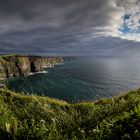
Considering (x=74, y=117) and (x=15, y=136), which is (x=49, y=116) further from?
(x=15, y=136)

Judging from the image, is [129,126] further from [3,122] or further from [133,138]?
[3,122]

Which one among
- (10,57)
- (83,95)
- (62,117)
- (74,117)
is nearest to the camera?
(62,117)

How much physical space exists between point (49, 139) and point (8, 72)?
18048 centimetres

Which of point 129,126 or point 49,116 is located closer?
point 129,126

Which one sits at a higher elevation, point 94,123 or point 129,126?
point 129,126

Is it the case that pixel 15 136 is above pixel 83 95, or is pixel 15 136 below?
above

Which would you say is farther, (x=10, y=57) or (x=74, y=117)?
(x=10, y=57)

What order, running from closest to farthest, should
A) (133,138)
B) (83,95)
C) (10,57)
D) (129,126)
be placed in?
1. (133,138)
2. (129,126)
3. (83,95)
4. (10,57)

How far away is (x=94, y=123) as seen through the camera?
28.0ft

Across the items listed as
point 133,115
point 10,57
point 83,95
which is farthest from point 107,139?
point 10,57

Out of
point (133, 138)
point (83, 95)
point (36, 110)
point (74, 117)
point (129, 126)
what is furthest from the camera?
point (83, 95)

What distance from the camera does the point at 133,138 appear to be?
Answer: 17.1 ft

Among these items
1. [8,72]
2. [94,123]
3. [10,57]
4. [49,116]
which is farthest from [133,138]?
[10,57]

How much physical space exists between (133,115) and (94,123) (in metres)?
2.65
